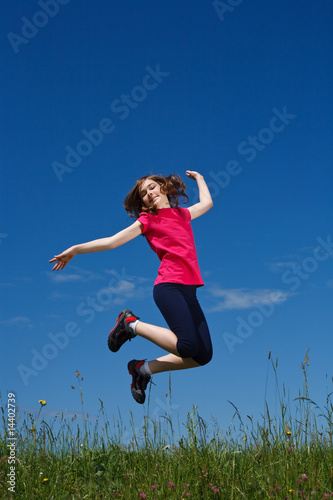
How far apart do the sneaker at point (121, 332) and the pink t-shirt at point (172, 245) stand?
1.69ft

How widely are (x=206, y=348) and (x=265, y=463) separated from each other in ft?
4.37

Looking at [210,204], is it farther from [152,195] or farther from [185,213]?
[152,195]

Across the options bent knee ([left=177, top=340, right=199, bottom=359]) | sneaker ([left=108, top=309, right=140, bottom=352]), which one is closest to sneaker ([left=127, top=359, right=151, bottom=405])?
sneaker ([left=108, top=309, right=140, bottom=352])

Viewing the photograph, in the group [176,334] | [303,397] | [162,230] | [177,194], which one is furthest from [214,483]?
[177,194]

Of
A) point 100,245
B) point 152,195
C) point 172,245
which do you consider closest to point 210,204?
point 152,195

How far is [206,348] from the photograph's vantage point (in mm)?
5164

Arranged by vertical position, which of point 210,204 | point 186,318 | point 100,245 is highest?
point 210,204

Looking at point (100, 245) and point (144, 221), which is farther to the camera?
point (144, 221)

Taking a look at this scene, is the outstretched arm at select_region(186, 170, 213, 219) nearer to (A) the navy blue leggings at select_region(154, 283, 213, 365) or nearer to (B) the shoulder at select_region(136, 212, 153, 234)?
(B) the shoulder at select_region(136, 212, 153, 234)

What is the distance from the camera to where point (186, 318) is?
5.02 metres

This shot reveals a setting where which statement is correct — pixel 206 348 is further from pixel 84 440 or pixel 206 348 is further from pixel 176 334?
pixel 84 440

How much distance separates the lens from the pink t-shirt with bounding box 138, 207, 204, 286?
5238 millimetres

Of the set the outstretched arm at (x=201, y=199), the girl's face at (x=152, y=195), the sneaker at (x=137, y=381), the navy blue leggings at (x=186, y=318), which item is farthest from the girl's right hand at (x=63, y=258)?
the outstretched arm at (x=201, y=199)

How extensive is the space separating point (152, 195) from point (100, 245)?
1.03 m
